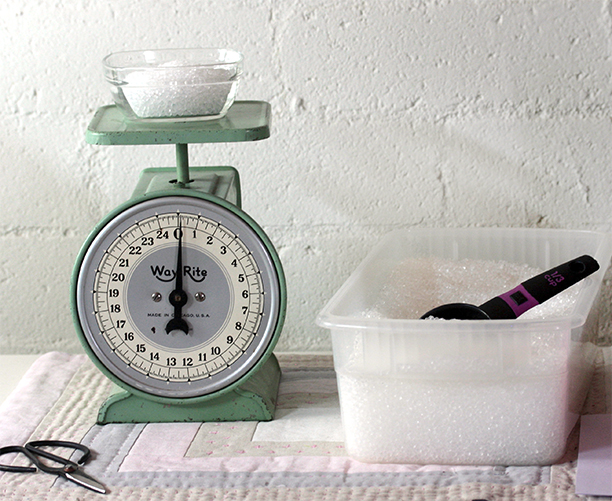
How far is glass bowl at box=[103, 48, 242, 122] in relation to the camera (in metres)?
1.04

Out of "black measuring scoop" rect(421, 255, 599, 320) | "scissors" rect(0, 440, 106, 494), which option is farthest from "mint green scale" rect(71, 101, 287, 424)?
"black measuring scoop" rect(421, 255, 599, 320)

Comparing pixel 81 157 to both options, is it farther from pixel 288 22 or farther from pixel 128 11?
pixel 288 22

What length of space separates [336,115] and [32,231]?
0.56 m

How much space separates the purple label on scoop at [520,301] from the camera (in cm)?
108

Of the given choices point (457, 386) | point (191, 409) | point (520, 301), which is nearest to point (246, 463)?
point (191, 409)

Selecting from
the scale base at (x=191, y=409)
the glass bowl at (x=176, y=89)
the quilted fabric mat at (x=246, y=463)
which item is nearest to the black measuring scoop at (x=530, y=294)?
the quilted fabric mat at (x=246, y=463)

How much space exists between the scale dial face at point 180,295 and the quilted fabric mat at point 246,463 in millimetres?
85

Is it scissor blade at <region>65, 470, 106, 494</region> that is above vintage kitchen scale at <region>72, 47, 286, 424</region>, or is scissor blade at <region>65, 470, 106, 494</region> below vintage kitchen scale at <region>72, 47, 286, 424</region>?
below

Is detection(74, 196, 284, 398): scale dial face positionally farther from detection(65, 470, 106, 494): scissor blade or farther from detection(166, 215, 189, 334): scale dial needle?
detection(65, 470, 106, 494): scissor blade

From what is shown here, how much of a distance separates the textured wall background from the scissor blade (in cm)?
54

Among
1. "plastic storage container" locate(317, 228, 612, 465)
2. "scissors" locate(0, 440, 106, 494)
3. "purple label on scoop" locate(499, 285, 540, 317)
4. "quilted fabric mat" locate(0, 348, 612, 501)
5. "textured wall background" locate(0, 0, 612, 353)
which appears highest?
"textured wall background" locate(0, 0, 612, 353)

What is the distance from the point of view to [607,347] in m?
1.46

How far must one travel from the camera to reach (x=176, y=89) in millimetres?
1042

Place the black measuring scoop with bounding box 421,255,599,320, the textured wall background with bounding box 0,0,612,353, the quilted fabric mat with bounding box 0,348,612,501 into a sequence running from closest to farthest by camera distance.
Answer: the quilted fabric mat with bounding box 0,348,612,501, the black measuring scoop with bounding box 421,255,599,320, the textured wall background with bounding box 0,0,612,353
